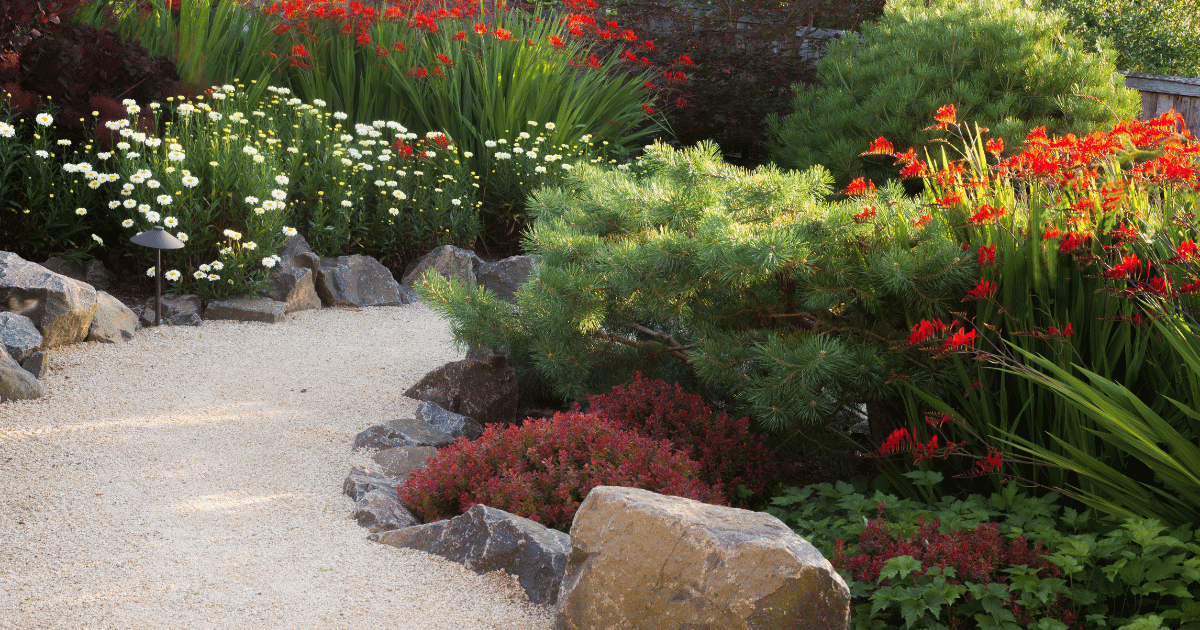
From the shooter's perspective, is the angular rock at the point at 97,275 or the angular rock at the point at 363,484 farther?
the angular rock at the point at 97,275

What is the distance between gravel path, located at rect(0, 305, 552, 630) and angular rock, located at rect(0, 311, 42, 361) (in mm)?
147

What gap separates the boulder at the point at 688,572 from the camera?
203cm

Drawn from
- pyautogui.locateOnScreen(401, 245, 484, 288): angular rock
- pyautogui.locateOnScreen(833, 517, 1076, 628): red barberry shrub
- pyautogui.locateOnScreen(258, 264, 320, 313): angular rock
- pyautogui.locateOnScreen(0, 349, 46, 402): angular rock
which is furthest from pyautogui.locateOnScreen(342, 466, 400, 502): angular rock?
pyautogui.locateOnScreen(401, 245, 484, 288): angular rock

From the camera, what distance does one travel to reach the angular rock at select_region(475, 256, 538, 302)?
6074mm

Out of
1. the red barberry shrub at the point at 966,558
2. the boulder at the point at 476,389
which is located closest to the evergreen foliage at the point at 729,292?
the boulder at the point at 476,389

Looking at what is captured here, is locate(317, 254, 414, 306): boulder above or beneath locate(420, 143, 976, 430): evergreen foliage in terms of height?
beneath

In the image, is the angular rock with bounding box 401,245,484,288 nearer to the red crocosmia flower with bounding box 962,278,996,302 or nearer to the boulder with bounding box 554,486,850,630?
the red crocosmia flower with bounding box 962,278,996,302

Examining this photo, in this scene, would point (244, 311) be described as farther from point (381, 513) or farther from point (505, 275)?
point (381, 513)

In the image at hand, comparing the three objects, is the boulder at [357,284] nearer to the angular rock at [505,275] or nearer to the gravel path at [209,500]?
the angular rock at [505,275]

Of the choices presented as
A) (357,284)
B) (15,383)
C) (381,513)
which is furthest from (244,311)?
(381,513)

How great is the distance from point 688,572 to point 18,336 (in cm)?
349

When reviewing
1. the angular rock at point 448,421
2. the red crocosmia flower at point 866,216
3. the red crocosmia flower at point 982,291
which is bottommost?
the angular rock at point 448,421

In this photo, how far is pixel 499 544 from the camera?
8.43ft

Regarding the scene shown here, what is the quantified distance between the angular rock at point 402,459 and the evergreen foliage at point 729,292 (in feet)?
1.86
